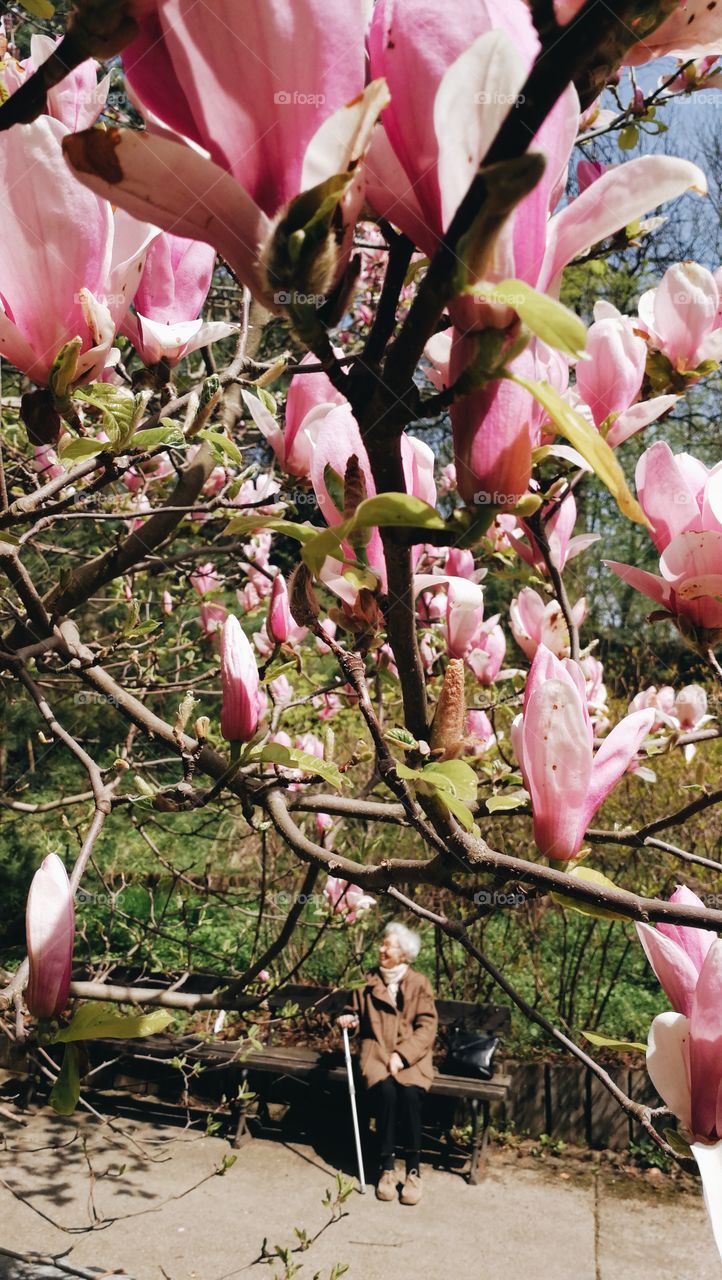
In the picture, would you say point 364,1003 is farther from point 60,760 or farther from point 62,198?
point 62,198

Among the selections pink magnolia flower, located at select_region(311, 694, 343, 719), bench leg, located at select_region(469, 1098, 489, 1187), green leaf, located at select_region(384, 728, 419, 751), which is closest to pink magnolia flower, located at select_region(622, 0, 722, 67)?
green leaf, located at select_region(384, 728, 419, 751)

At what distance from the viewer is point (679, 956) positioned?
0.88 m

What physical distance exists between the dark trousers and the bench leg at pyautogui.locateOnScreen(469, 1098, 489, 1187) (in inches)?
12.0

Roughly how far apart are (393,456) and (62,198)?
1.16ft

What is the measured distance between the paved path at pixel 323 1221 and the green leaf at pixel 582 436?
472 cm

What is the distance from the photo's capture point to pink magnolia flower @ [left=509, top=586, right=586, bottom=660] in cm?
156

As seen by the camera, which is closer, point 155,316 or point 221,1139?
point 155,316

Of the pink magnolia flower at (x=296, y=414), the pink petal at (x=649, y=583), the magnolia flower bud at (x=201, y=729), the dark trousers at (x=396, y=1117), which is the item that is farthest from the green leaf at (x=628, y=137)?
the dark trousers at (x=396, y=1117)

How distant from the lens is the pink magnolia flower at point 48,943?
3.26 ft

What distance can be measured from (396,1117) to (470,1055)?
1.87 feet

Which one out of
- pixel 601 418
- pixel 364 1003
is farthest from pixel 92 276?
pixel 364 1003

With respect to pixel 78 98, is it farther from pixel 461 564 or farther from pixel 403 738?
pixel 461 564

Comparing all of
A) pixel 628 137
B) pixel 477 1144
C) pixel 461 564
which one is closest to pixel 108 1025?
pixel 461 564

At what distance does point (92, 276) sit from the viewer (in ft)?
2.26
